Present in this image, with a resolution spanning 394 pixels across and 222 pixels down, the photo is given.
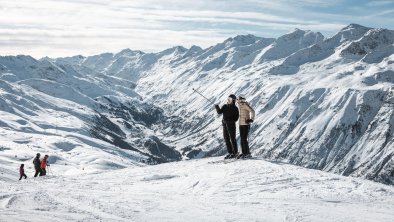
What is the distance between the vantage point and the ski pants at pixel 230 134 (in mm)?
25402

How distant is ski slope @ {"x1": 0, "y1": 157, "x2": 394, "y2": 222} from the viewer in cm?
1386

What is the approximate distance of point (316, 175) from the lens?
20031 millimetres

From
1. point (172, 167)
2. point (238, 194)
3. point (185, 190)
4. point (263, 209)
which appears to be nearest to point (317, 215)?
point (263, 209)

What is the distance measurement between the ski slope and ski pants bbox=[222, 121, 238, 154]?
9.55 feet

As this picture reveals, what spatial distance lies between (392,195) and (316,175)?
3.36 meters

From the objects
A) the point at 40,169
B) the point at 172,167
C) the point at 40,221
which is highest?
the point at 40,221

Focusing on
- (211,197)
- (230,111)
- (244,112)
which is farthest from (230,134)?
(211,197)

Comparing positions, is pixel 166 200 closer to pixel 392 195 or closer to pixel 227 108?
pixel 392 195

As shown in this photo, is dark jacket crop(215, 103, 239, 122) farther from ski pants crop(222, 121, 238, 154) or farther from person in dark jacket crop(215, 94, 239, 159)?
ski pants crop(222, 121, 238, 154)

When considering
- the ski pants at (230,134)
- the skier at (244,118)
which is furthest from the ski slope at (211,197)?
the ski pants at (230,134)

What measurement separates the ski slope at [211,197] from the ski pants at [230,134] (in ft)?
9.55

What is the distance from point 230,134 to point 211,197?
8.94 metres

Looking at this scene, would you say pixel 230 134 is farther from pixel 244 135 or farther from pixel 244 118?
pixel 244 118

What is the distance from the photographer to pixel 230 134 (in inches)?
1016
